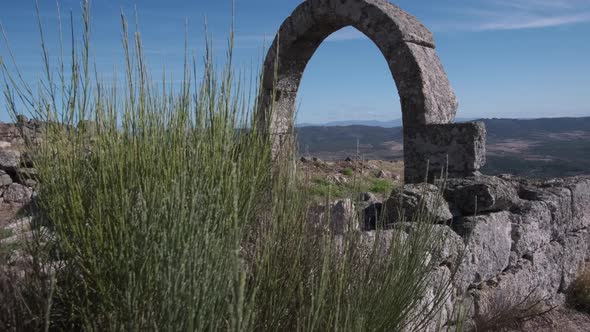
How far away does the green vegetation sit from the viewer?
177 cm

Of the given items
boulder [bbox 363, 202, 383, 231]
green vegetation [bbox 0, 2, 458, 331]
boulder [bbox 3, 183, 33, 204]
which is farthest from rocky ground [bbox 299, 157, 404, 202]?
green vegetation [bbox 0, 2, 458, 331]

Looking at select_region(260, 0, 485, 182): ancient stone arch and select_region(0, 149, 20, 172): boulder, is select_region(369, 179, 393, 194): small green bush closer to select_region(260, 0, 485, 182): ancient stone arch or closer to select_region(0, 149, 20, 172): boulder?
select_region(260, 0, 485, 182): ancient stone arch

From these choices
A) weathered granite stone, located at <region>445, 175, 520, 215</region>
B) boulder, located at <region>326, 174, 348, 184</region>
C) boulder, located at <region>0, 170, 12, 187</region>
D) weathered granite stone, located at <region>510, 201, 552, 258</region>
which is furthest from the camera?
boulder, located at <region>326, 174, 348, 184</region>

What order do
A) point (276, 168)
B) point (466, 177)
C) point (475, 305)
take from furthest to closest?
1. point (466, 177)
2. point (475, 305)
3. point (276, 168)

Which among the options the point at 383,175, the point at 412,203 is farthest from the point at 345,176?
the point at 412,203

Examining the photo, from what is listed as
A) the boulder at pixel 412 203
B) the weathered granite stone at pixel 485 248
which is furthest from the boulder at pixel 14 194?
the weathered granite stone at pixel 485 248

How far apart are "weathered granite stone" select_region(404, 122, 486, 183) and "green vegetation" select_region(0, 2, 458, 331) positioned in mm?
2328

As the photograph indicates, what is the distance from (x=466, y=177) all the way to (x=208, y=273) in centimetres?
386

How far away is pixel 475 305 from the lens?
161 inches

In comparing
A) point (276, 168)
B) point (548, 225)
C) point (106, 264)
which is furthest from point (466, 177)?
point (106, 264)

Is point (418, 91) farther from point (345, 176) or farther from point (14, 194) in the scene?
point (14, 194)

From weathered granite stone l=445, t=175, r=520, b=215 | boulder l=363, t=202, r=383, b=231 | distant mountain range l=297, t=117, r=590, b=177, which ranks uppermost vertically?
weathered granite stone l=445, t=175, r=520, b=215

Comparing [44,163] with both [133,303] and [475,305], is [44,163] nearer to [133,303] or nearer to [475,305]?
[133,303]

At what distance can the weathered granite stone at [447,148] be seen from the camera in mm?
5020
